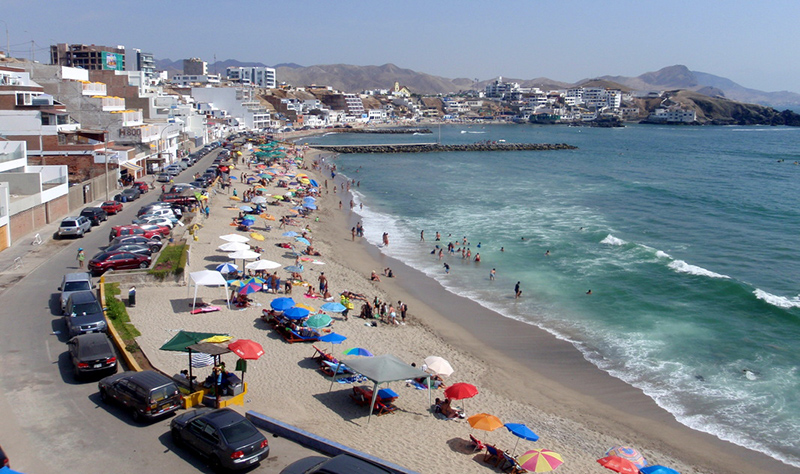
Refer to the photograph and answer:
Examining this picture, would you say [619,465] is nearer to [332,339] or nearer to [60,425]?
[332,339]

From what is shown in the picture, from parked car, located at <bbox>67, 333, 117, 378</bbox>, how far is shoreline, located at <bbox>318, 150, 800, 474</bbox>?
8.48 meters

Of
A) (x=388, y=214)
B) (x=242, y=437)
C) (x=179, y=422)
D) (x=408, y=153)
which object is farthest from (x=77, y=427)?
(x=408, y=153)

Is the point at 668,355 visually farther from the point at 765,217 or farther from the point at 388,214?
the point at 765,217

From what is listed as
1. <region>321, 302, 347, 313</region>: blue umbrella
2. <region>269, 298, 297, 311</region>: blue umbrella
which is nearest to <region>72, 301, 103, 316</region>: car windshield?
<region>269, 298, 297, 311</region>: blue umbrella

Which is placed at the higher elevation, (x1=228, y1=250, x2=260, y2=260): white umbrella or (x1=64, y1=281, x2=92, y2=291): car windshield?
(x1=228, y1=250, x2=260, y2=260): white umbrella

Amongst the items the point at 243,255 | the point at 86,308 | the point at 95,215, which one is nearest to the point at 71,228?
the point at 95,215

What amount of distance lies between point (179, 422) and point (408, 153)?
82748 mm

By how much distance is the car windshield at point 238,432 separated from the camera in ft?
28.1

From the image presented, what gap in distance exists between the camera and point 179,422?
30.1 ft

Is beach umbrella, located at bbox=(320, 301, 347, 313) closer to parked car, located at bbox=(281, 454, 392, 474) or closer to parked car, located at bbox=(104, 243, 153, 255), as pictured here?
parked car, located at bbox=(104, 243, 153, 255)

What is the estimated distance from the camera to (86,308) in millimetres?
13930

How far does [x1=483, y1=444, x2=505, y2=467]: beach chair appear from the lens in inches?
425

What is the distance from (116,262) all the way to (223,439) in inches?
475

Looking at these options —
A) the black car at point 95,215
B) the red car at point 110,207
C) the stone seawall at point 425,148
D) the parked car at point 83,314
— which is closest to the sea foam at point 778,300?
the parked car at point 83,314
